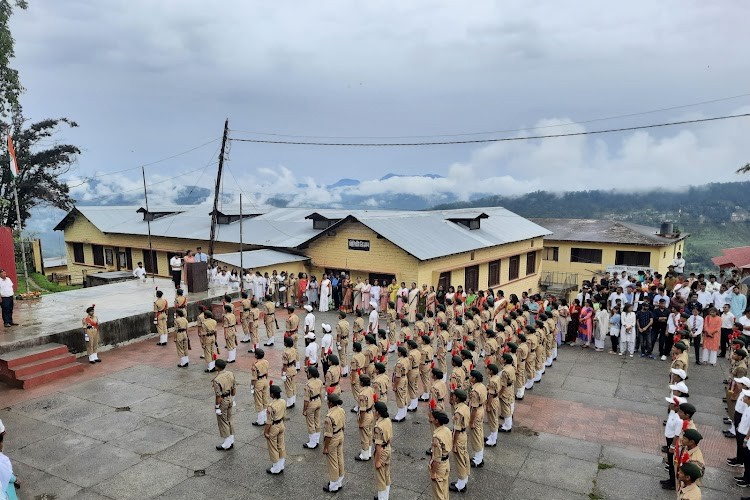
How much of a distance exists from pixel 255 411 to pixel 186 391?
7.76 ft

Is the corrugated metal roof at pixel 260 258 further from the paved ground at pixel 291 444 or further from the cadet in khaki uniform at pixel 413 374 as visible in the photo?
the cadet in khaki uniform at pixel 413 374

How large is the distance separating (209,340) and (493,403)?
324 inches

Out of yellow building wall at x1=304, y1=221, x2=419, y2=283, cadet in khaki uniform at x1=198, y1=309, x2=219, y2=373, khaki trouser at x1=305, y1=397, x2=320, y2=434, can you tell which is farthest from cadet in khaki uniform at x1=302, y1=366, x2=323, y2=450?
yellow building wall at x1=304, y1=221, x2=419, y2=283

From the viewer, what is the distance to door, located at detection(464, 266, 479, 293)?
25.2 metres

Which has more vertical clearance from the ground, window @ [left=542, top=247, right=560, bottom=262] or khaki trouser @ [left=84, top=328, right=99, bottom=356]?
khaki trouser @ [left=84, top=328, right=99, bottom=356]

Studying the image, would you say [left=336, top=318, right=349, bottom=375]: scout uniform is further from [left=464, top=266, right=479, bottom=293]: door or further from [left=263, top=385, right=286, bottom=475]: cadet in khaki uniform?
[left=464, top=266, right=479, bottom=293]: door

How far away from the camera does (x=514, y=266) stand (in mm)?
30047

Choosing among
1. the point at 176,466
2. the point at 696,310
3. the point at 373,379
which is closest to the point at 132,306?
the point at 176,466

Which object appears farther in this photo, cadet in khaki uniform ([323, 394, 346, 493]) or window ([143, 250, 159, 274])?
window ([143, 250, 159, 274])

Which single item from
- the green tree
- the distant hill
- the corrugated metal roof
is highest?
the green tree

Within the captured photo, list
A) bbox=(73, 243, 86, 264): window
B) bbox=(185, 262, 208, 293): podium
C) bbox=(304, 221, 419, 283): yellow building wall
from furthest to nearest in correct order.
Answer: bbox=(73, 243, 86, 264): window → bbox=(304, 221, 419, 283): yellow building wall → bbox=(185, 262, 208, 293): podium

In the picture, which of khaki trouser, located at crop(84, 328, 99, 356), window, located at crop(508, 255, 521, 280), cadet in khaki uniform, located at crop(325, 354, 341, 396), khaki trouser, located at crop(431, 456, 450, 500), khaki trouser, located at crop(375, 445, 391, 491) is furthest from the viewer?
window, located at crop(508, 255, 521, 280)

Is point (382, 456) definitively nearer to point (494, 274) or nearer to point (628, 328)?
point (628, 328)

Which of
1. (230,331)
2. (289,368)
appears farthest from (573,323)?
(230,331)
